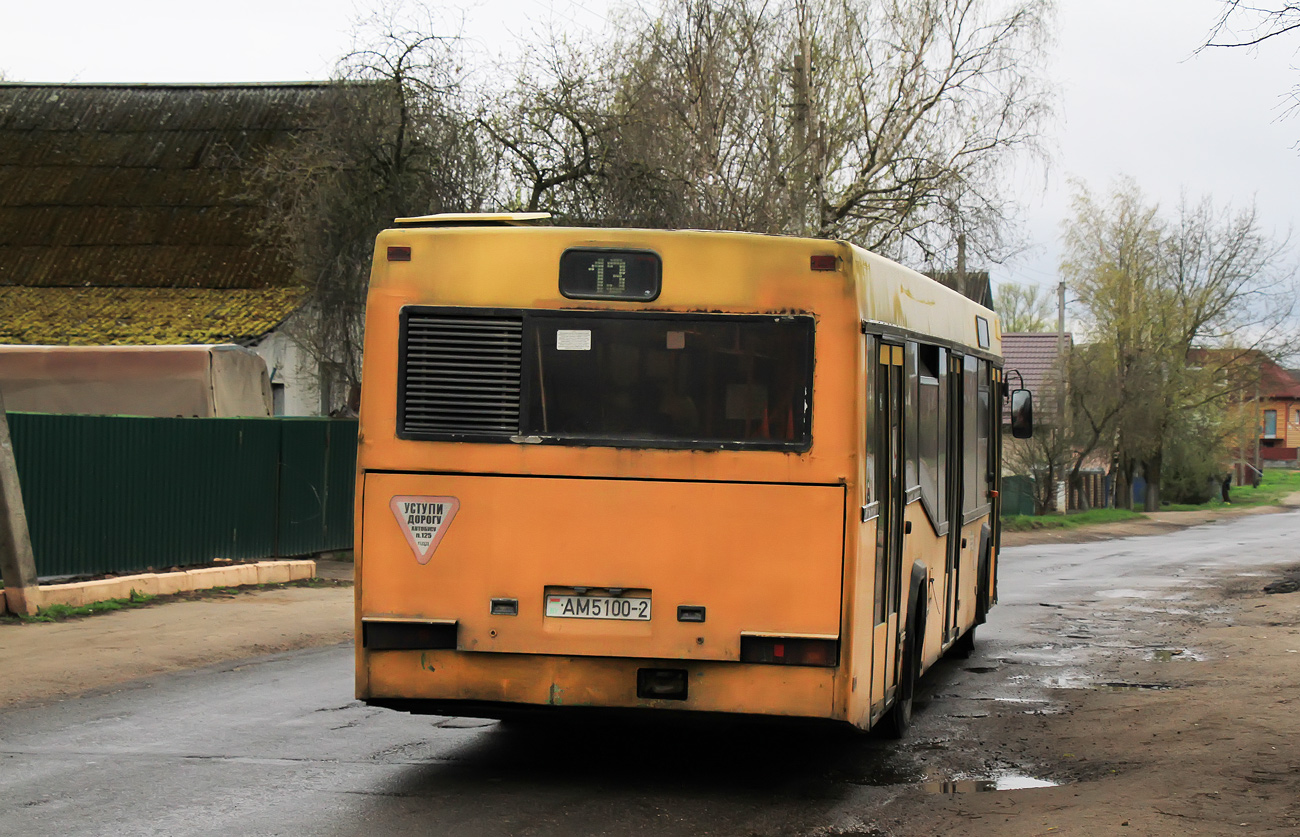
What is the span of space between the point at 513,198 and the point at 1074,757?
57.6 ft

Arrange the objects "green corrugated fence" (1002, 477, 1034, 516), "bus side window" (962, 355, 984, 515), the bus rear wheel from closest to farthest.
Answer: the bus rear wheel → "bus side window" (962, 355, 984, 515) → "green corrugated fence" (1002, 477, 1034, 516)

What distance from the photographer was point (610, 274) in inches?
293

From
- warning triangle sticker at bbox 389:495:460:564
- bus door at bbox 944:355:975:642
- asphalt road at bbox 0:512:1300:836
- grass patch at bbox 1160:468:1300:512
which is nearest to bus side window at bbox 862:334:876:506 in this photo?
asphalt road at bbox 0:512:1300:836

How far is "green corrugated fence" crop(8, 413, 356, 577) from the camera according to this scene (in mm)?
16203

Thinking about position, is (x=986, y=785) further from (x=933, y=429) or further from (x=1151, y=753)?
(x=933, y=429)

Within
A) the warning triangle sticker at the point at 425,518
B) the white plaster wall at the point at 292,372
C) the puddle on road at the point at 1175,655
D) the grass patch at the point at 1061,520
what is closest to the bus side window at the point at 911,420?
the warning triangle sticker at the point at 425,518

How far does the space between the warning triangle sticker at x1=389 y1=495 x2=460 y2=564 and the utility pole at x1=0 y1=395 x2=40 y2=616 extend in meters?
7.78

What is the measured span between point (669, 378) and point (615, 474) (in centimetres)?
53

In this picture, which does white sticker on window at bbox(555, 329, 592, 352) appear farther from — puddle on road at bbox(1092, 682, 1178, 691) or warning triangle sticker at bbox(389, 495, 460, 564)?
puddle on road at bbox(1092, 682, 1178, 691)

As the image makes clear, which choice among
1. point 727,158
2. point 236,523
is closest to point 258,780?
point 236,523

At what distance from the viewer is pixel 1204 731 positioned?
941 centimetres

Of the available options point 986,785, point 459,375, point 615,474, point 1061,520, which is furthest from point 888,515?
point 1061,520

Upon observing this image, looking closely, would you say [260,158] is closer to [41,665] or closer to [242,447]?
[242,447]

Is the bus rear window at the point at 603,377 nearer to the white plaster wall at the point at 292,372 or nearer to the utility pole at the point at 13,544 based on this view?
the utility pole at the point at 13,544
